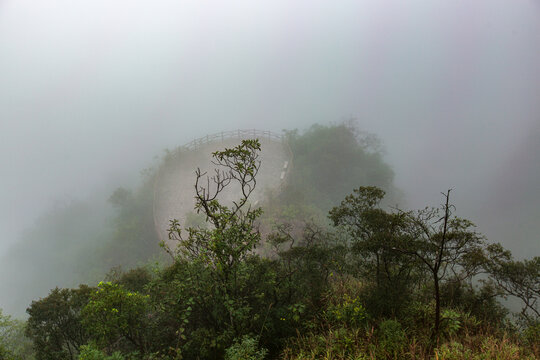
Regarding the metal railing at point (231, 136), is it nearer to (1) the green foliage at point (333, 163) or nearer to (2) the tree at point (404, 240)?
(1) the green foliage at point (333, 163)

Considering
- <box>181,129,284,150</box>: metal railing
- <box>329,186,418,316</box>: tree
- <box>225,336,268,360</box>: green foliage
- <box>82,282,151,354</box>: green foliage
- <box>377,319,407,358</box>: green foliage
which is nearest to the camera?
<box>225,336,268,360</box>: green foliage

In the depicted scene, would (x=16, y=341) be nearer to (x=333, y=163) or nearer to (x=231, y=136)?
(x=231, y=136)

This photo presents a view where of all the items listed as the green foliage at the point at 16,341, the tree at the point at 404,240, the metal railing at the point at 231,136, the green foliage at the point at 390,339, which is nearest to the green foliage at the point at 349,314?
the green foliage at the point at 390,339

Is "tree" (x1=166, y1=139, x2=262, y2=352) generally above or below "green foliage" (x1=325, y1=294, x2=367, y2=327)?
above

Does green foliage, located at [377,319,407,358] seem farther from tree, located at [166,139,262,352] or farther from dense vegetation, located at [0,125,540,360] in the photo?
tree, located at [166,139,262,352]

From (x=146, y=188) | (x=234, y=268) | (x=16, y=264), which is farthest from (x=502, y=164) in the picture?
(x=16, y=264)

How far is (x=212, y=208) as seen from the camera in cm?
694

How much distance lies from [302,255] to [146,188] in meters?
29.7

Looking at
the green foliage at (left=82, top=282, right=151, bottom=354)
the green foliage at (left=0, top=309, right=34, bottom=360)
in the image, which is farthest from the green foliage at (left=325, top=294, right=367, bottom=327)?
the green foliage at (left=0, top=309, right=34, bottom=360)

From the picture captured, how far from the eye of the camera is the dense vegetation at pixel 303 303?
6.18 metres

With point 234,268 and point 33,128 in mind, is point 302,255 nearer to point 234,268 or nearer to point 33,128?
point 234,268

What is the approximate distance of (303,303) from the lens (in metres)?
8.09

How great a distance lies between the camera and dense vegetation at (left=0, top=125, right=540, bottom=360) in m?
6.18

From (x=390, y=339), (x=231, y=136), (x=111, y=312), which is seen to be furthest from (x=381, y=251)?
(x=231, y=136)
